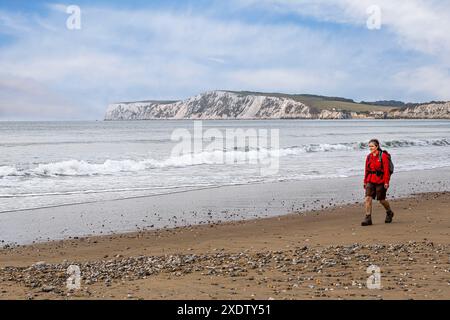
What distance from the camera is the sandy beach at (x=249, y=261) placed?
6.82 m

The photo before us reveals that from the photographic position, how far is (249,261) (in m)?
8.62

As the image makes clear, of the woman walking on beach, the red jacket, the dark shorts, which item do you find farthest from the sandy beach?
the red jacket

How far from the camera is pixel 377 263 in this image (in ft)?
27.0

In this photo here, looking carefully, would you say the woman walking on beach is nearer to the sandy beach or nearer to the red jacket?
the red jacket

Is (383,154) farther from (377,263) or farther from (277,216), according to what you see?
(377,263)

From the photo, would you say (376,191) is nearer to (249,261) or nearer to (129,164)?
(249,261)

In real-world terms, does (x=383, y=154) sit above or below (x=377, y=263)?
above

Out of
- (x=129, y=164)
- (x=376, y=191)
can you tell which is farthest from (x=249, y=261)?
(x=129, y=164)

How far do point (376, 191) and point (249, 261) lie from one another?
15.9 ft

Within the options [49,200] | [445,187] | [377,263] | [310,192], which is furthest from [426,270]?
[445,187]

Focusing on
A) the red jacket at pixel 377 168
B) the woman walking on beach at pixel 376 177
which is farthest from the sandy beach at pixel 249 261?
the red jacket at pixel 377 168

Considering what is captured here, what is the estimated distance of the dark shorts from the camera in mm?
12242
